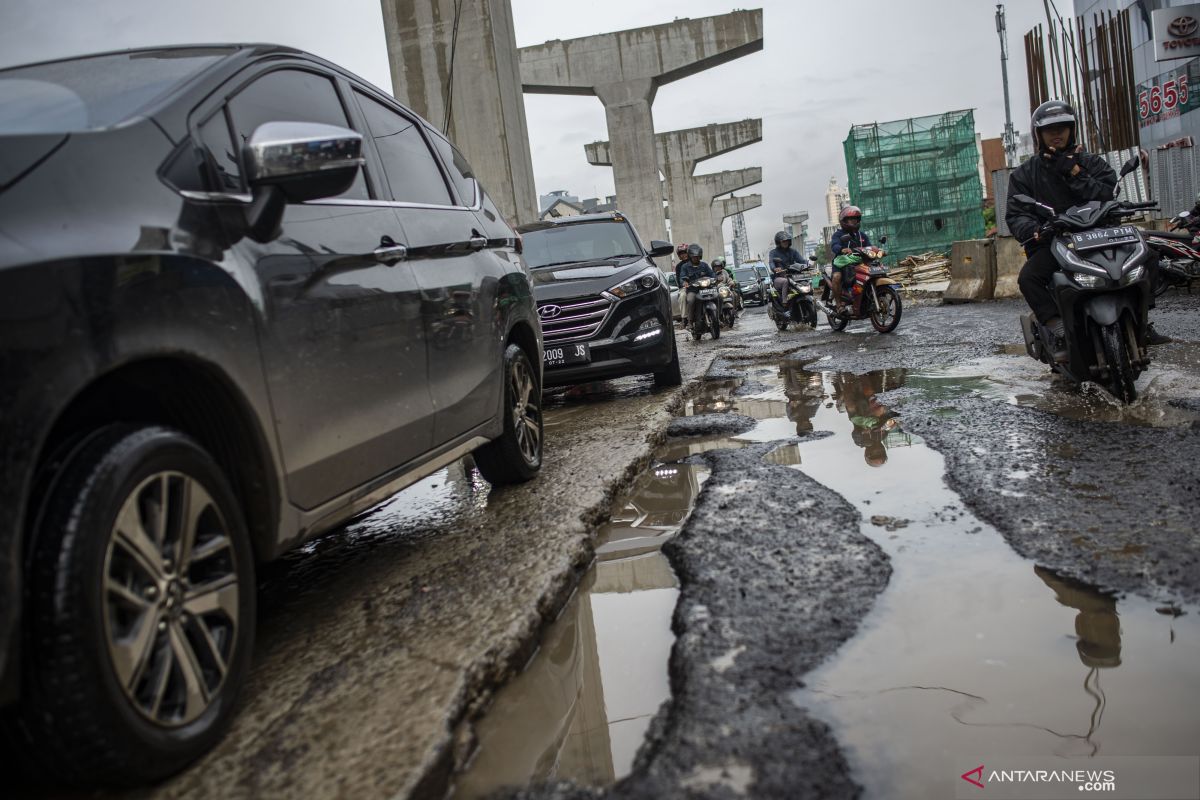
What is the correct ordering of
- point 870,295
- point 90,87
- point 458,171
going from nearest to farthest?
point 90,87 → point 458,171 → point 870,295

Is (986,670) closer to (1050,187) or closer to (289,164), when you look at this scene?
(289,164)

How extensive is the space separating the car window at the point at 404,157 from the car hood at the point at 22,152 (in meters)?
1.60

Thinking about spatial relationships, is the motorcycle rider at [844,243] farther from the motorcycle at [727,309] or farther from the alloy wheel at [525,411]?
the alloy wheel at [525,411]

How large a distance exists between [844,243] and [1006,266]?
3686 millimetres

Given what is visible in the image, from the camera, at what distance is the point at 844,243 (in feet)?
47.0

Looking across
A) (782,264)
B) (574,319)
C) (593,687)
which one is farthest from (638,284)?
(782,264)

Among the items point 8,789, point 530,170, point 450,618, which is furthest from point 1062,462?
point 530,170

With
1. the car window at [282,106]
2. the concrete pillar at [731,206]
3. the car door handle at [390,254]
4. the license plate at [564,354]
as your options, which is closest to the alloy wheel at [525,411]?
the car door handle at [390,254]

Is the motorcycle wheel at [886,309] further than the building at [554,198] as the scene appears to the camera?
No

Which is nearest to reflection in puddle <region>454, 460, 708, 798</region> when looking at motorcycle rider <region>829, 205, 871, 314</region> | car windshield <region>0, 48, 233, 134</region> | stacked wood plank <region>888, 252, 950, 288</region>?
car windshield <region>0, 48, 233, 134</region>

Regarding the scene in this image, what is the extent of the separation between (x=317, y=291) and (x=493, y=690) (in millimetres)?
1162

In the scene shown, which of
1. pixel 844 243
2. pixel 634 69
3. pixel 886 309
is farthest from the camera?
pixel 634 69

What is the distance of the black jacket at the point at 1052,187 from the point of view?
6.29 m

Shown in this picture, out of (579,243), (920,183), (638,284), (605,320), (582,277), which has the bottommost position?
(605,320)
